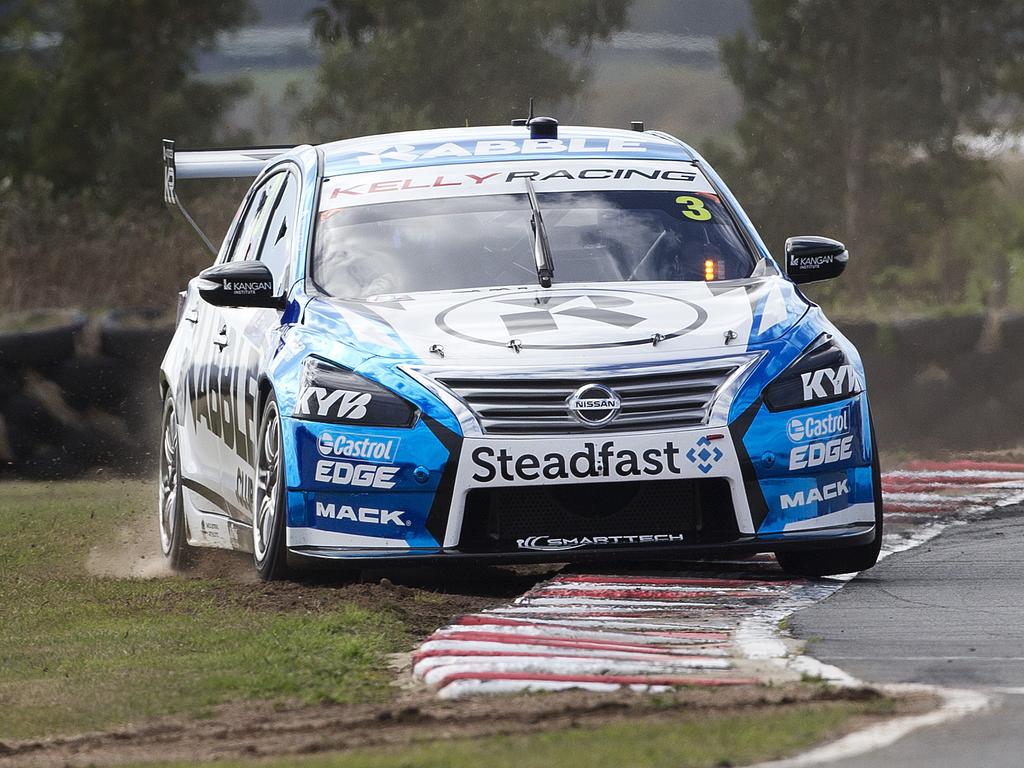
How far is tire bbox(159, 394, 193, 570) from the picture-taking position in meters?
9.41

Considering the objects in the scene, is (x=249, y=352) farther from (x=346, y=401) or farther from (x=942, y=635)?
(x=942, y=635)

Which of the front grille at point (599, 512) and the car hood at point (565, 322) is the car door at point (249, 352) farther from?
the front grille at point (599, 512)

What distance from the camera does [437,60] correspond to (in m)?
21.9

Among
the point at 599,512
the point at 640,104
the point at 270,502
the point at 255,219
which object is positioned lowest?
the point at 640,104

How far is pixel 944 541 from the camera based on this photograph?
8734 millimetres

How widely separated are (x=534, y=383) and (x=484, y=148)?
6.50 ft

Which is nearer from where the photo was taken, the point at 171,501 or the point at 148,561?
the point at 171,501

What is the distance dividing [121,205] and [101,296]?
2.60 meters

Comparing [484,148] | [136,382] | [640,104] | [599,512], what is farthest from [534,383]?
[640,104]

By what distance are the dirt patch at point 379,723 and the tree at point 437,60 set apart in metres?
16.1

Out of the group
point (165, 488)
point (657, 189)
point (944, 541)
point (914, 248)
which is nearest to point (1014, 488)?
point (944, 541)

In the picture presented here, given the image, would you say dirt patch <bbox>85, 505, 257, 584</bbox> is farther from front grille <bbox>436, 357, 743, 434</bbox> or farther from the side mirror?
front grille <bbox>436, 357, 743, 434</bbox>

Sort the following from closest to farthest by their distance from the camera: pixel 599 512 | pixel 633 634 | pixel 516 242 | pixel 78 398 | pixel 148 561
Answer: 1. pixel 633 634
2. pixel 599 512
3. pixel 516 242
4. pixel 148 561
5. pixel 78 398

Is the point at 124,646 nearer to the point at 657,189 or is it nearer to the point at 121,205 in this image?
the point at 657,189
